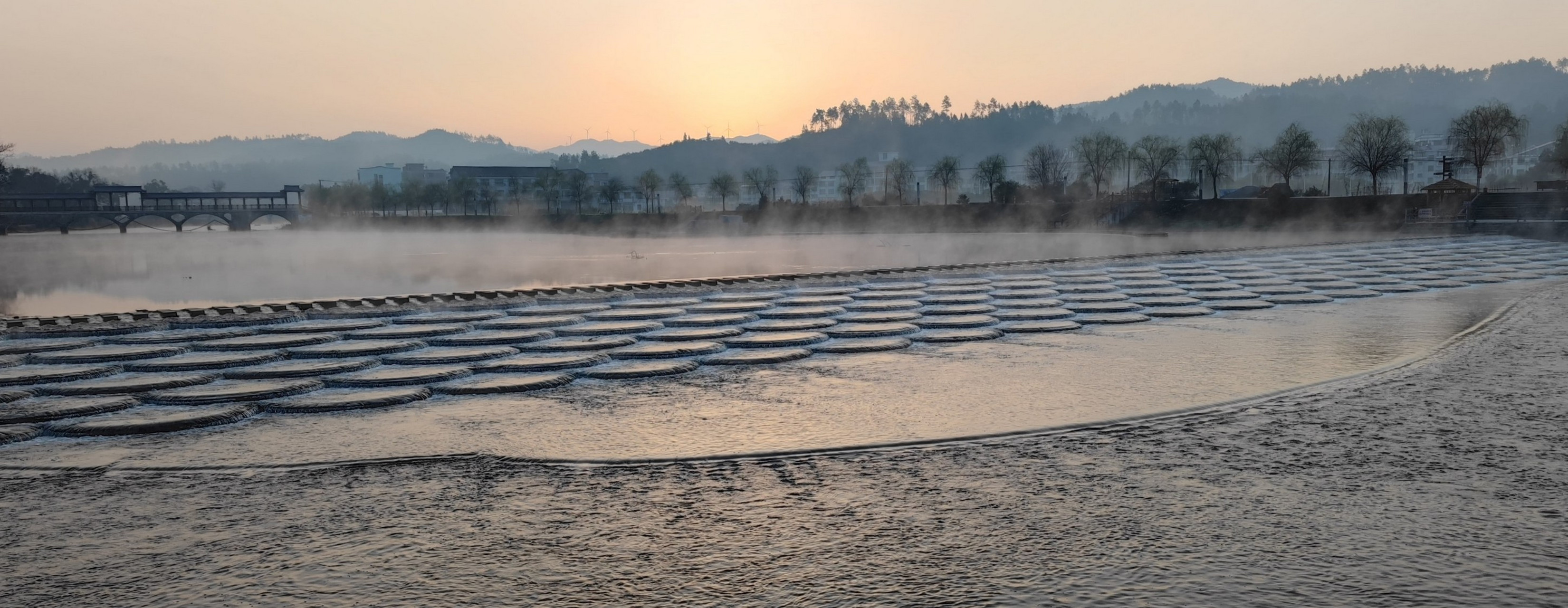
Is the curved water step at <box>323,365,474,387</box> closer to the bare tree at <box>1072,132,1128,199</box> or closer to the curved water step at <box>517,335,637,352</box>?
the curved water step at <box>517,335,637,352</box>

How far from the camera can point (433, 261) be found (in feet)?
196

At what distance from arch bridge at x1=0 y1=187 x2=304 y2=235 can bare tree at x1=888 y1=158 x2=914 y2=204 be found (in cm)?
7839

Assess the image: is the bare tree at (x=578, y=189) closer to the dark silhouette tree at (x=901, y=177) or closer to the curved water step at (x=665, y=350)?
the dark silhouette tree at (x=901, y=177)

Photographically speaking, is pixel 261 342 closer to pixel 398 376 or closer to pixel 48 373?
pixel 48 373

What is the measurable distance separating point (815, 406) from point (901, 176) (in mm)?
124982

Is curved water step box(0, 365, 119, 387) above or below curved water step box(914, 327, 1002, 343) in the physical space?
above

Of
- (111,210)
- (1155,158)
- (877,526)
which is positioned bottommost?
(877,526)

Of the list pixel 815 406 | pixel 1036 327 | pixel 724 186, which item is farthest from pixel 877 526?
pixel 724 186

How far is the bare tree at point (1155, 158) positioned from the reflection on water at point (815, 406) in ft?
273

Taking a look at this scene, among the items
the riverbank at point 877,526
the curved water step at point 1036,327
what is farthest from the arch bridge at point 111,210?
the riverbank at point 877,526

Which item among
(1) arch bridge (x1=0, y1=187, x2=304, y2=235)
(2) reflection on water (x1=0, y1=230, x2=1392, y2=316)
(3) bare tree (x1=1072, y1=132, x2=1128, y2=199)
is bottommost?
(2) reflection on water (x1=0, y1=230, x2=1392, y2=316)

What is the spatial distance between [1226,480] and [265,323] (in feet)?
52.3

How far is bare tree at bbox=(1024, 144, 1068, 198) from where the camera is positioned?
387 feet

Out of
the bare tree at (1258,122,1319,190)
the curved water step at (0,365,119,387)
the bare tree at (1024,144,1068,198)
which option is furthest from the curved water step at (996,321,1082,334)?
the bare tree at (1024,144,1068,198)
